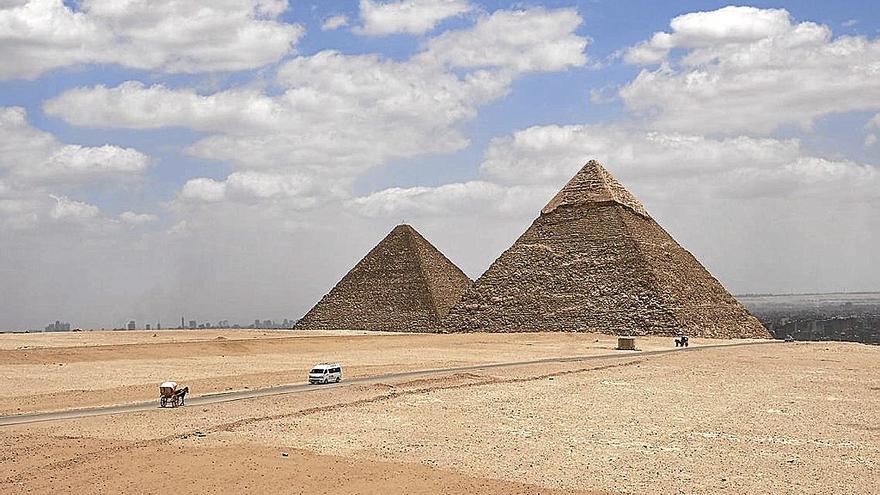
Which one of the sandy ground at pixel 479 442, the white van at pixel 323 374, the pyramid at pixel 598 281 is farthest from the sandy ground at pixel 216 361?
the pyramid at pixel 598 281

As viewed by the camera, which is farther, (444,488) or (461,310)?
(461,310)

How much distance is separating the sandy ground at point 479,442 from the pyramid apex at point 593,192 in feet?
163

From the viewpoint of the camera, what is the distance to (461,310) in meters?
76.9

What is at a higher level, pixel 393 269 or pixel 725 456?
pixel 393 269

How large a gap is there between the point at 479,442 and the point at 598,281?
56.4 metres

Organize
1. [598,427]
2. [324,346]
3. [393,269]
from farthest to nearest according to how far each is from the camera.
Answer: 1. [393,269]
2. [324,346]
3. [598,427]

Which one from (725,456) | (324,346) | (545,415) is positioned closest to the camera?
(725,456)

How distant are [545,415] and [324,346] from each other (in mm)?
33118

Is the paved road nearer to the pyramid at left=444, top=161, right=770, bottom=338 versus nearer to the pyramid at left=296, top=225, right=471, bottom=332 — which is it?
the pyramid at left=444, top=161, right=770, bottom=338

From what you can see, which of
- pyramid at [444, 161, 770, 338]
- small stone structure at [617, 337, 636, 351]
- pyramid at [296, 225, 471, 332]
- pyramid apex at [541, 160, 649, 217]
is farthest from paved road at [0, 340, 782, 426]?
pyramid at [296, 225, 471, 332]

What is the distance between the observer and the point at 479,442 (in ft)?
55.1

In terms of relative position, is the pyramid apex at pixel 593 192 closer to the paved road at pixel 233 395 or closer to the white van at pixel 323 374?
the paved road at pixel 233 395

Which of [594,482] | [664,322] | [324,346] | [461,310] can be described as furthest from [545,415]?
[461,310]

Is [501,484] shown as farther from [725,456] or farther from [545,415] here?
[545,415]
